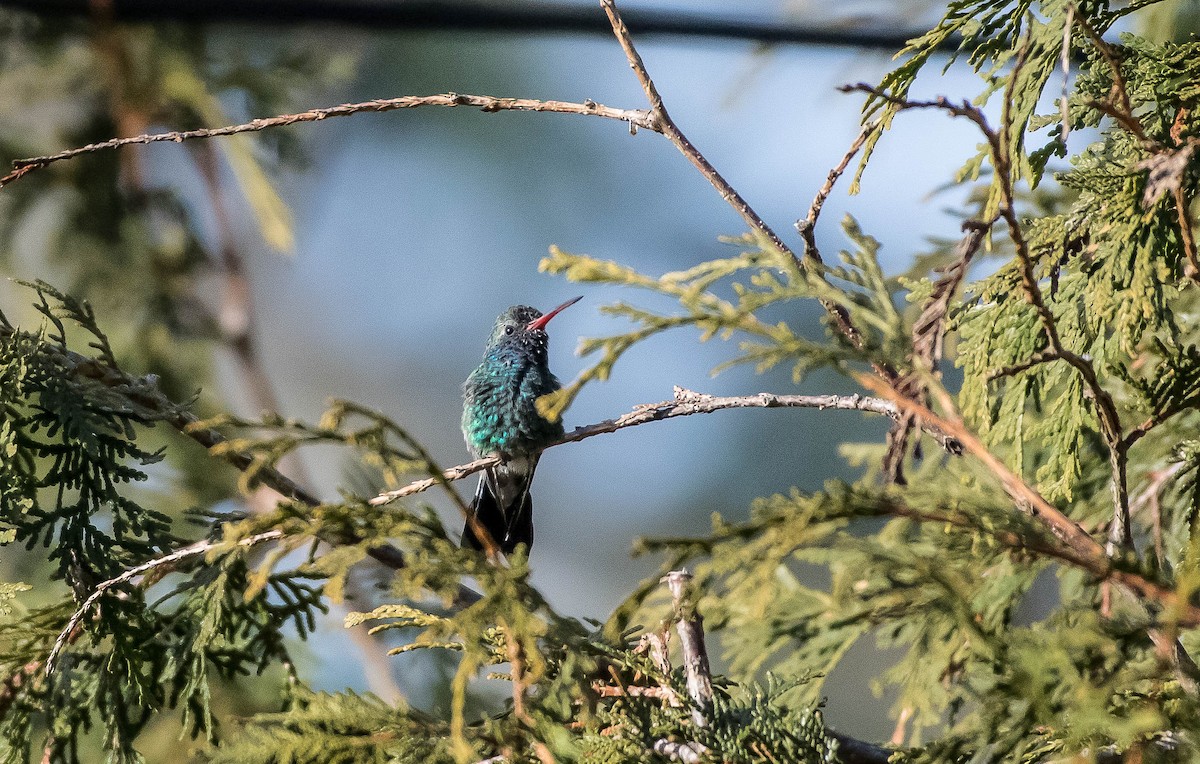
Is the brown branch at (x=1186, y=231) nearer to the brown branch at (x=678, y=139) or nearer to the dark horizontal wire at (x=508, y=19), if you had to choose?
the brown branch at (x=678, y=139)

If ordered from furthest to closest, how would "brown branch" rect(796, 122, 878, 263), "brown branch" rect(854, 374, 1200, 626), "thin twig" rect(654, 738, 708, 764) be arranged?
"brown branch" rect(796, 122, 878, 263), "thin twig" rect(654, 738, 708, 764), "brown branch" rect(854, 374, 1200, 626)

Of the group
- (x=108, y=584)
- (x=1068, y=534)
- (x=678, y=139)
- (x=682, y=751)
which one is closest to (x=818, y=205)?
(x=678, y=139)

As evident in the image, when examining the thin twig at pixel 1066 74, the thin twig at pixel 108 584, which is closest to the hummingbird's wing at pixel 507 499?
the thin twig at pixel 108 584

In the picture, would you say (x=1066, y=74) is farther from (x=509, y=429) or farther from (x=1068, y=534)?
(x=509, y=429)

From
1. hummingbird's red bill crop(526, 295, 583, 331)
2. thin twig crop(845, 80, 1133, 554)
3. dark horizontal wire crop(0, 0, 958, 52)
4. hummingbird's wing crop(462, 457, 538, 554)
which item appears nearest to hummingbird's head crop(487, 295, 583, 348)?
hummingbird's red bill crop(526, 295, 583, 331)

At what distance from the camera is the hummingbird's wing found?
11.5ft

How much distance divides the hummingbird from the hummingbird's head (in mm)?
21

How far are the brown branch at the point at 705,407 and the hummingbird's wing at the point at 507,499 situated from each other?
56.5 inches

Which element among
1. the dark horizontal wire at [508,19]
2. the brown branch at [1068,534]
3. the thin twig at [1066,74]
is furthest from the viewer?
the dark horizontal wire at [508,19]

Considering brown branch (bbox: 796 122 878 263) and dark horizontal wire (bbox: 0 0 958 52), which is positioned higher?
dark horizontal wire (bbox: 0 0 958 52)

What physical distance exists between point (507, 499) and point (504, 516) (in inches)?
2.8

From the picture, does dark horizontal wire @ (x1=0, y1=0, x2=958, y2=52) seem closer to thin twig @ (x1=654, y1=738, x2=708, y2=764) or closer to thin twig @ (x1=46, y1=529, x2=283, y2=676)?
thin twig @ (x1=46, y1=529, x2=283, y2=676)

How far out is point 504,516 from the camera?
11.7 ft

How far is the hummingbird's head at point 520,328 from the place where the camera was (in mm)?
4055
